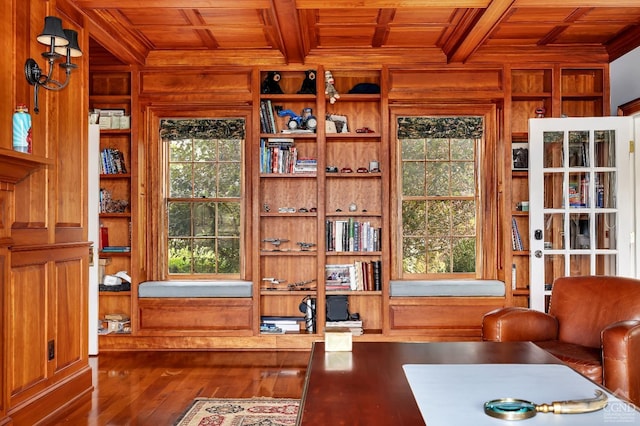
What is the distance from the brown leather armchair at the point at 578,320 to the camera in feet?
10.6

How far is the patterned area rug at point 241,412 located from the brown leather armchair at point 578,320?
1.34 meters

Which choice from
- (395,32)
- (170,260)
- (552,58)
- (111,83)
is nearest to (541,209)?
(552,58)

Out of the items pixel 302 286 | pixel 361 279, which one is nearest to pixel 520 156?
pixel 361 279

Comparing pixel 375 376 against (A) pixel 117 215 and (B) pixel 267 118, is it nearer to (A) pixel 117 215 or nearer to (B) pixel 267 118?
(B) pixel 267 118

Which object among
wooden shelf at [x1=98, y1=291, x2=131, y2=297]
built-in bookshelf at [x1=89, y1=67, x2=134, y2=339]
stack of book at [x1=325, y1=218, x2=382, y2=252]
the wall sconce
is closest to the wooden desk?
the wall sconce

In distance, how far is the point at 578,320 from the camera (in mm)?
3697

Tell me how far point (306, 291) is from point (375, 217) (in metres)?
1.03

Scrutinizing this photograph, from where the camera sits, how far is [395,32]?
5109mm

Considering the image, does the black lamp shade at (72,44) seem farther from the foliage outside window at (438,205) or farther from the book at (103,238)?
the foliage outside window at (438,205)

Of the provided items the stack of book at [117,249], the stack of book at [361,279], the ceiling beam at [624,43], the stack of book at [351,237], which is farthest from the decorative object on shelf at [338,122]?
the ceiling beam at [624,43]

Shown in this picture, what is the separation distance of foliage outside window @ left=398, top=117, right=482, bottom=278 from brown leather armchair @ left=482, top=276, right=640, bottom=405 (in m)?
1.90

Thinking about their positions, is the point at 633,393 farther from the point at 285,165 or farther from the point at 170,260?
the point at 170,260

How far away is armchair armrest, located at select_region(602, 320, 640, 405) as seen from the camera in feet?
9.58

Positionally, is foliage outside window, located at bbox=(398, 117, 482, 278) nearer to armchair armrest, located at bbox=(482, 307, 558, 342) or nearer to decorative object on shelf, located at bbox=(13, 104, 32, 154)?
armchair armrest, located at bbox=(482, 307, 558, 342)
